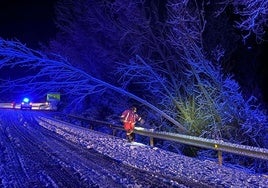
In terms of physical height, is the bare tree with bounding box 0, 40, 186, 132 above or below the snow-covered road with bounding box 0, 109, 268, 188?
above

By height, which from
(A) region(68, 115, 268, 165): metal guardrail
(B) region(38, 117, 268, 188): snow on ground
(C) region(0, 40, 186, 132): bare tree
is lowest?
(B) region(38, 117, 268, 188): snow on ground

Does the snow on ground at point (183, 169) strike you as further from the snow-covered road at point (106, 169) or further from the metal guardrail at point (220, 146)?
the metal guardrail at point (220, 146)

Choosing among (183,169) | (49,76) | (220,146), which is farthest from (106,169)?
(49,76)

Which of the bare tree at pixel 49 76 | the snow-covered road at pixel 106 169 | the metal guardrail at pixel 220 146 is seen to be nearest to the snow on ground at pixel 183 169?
the snow-covered road at pixel 106 169

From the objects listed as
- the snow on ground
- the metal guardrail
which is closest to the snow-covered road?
the snow on ground

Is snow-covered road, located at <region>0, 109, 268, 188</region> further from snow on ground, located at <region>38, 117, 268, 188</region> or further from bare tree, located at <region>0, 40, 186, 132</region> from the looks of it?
bare tree, located at <region>0, 40, 186, 132</region>

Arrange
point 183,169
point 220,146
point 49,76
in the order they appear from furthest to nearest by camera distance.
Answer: point 49,76 → point 220,146 → point 183,169

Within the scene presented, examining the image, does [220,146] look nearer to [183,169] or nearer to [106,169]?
[183,169]

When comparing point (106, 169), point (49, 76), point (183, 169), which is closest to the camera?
point (106, 169)

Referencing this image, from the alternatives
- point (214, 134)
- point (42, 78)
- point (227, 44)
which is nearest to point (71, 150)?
point (214, 134)

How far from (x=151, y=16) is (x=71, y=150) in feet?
34.5

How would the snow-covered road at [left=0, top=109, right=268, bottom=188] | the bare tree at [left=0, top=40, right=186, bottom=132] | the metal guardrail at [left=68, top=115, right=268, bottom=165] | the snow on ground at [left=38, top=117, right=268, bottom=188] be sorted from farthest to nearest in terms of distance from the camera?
the bare tree at [left=0, top=40, right=186, bottom=132]
the metal guardrail at [left=68, top=115, right=268, bottom=165]
the snow on ground at [left=38, top=117, right=268, bottom=188]
the snow-covered road at [left=0, top=109, right=268, bottom=188]

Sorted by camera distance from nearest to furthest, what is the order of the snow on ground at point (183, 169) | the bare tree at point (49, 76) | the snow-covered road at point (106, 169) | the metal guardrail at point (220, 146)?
the snow-covered road at point (106, 169), the snow on ground at point (183, 169), the metal guardrail at point (220, 146), the bare tree at point (49, 76)

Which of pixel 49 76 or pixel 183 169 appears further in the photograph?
pixel 49 76
